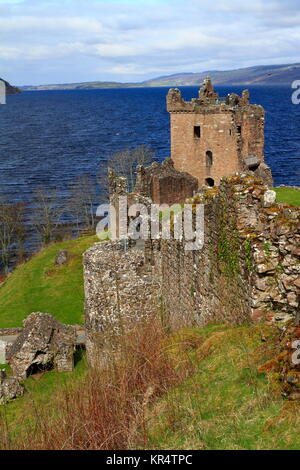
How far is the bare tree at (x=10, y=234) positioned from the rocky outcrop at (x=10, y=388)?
35.3 meters

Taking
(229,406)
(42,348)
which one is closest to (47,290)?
(42,348)

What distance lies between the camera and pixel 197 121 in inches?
1651

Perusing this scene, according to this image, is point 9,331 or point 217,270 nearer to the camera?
point 217,270

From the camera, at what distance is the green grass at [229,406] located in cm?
780

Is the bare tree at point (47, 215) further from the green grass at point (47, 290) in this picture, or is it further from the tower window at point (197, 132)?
the tower window at point (197, 132)

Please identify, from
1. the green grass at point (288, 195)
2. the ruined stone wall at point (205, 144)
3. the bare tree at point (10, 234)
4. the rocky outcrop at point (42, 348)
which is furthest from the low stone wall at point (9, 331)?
the bare tree at point (10, 234)

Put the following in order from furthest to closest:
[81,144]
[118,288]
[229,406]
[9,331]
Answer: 1. [81,144]
2. [9,331]
3. [118,288]
4. [229,406]

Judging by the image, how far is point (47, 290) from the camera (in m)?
39.3

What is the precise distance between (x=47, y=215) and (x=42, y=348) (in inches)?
1488

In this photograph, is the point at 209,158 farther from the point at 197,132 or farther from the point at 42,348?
the point at 42,348

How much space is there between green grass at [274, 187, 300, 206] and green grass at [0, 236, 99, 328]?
45.0ft

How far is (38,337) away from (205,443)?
58.3 feet
